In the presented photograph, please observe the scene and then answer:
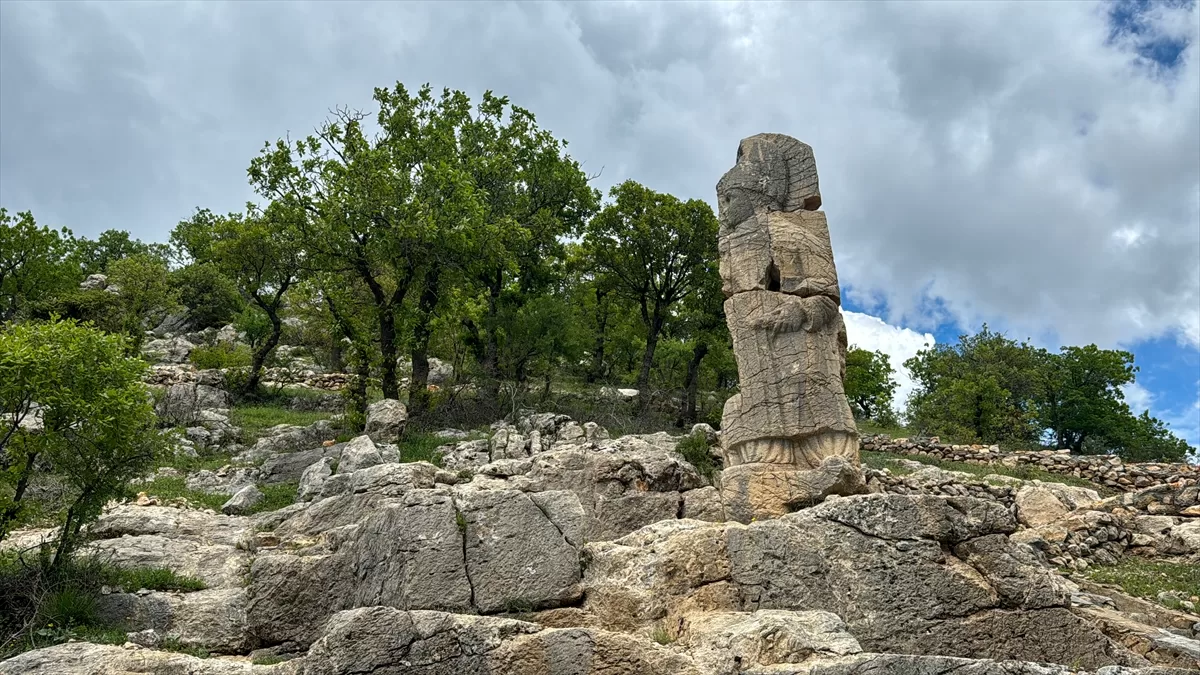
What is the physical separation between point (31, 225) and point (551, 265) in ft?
74.0

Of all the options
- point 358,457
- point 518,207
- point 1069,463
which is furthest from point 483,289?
point 1069,463

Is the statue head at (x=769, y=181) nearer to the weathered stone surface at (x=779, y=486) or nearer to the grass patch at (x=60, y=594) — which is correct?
the weathered stone surface at (x=779, y=486)

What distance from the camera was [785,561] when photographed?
805 centimetres

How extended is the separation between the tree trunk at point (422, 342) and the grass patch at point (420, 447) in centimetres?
146

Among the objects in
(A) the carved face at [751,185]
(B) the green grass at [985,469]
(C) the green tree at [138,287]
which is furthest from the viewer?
(C) the green tree at [138,287]

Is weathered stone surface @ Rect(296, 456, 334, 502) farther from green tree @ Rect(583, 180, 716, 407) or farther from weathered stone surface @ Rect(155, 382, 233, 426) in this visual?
green tree @ Rect(583, 180, 716, 407)

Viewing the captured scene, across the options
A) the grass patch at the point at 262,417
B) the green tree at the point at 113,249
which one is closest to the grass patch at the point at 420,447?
the grass patch at the point at 262,417

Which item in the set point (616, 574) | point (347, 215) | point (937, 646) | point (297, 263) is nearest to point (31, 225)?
point (297, 263)

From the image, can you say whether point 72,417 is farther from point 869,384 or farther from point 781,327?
point 869,384

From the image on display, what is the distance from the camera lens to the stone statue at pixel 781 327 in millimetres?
13492

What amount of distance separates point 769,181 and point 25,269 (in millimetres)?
33993

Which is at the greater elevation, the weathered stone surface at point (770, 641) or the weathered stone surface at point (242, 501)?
the weathered stone surface at point (242, 501)

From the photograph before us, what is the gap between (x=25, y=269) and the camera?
35.2 meters

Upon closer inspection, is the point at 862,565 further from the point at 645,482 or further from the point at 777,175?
the point at 777,175
